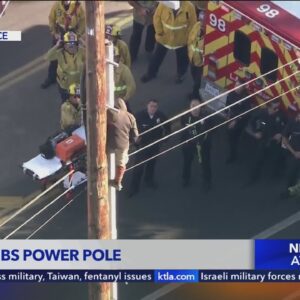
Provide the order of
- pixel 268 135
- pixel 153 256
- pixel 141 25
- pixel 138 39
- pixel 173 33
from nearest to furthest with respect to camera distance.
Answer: pixel 153 256 < pixel 268 135 < pixel 173 33 < pixel 141 25 < pixel 138 39

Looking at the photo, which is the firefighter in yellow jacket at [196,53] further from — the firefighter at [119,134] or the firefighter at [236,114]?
the firefighter at [119,134]

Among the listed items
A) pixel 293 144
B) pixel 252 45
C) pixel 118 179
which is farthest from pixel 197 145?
pixel 118 179

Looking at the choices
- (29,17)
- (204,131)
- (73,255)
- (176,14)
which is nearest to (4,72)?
(29,17)

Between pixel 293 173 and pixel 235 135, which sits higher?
pixel 235 135

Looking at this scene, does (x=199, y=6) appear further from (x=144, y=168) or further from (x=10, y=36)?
(x=10, y=36)

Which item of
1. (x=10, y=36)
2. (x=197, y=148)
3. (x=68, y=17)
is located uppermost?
(x=10, y=36)

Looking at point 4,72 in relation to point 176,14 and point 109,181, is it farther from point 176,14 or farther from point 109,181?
point 109,181

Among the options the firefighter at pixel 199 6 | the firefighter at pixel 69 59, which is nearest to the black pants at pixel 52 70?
the firefighter at pixel 69 59
